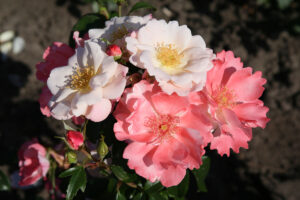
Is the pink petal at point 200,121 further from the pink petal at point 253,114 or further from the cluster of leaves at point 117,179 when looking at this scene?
the cluster of leaves at point 117,179

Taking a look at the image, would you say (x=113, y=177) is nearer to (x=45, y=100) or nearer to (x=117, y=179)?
(x=117, y=179)

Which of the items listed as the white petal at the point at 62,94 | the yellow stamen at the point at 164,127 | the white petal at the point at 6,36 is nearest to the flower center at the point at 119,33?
the white petal at the point at 62,94

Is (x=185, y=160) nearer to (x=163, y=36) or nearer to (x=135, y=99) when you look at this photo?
(x=135, y=99)

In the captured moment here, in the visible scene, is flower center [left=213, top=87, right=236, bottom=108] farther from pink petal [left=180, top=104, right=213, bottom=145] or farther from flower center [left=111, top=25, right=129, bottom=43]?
flower center [left=111, top=25, right=129, bottom=43]

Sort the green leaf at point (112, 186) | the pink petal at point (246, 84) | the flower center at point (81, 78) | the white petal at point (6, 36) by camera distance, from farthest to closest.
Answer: the white petal at point (6, 36), the green leaf at point (112, 186), the pink petal at point (246, 84), the flower center at point (81, 78)

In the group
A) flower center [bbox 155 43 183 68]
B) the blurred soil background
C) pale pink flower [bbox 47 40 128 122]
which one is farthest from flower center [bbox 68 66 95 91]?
the blurred soil background

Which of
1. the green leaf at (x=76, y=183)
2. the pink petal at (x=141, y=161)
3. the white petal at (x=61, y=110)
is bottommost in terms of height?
the green leaf at (x=76, y=183)

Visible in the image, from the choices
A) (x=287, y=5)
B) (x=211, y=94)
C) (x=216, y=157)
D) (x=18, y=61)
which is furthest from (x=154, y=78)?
(x=287, y=5)
